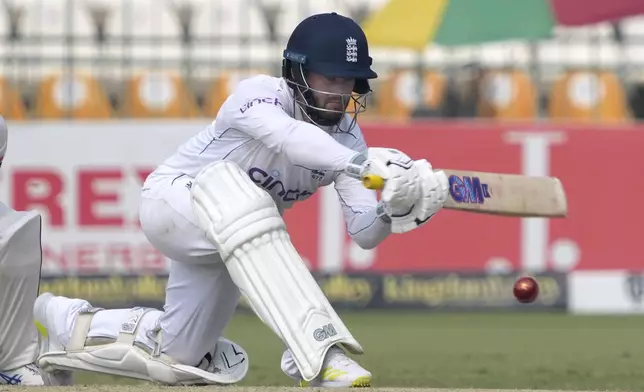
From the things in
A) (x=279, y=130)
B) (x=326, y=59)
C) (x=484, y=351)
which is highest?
(x=326, y=59)

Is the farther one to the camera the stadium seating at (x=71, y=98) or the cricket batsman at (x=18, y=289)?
the stadium seating at (x=71, y=98)

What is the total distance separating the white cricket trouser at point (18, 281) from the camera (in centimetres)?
457

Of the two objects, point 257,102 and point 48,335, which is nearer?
point 257,102

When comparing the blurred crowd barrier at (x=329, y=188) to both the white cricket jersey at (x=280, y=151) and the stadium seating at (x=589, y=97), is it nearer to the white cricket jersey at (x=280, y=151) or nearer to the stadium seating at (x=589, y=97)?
the stadium seating at (x=589, y=97)

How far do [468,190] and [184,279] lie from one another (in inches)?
42.1

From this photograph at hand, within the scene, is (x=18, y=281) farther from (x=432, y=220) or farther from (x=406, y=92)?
(x=406, y=92)

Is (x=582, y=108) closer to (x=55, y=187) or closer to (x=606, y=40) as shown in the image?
(x=606, y=40)

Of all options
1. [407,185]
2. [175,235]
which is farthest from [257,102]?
[407,185]

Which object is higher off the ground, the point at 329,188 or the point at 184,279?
the point at 184,279

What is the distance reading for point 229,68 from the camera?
35.0 ft

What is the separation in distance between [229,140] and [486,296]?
19.4 ft

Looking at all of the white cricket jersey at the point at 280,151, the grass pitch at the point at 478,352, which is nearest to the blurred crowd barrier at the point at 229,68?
the grass pitch at the point at 478,352

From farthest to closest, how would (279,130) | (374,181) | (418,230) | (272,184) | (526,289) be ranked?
(418,230)
(526,289)
(272,184)
(279,130)
(374,181)

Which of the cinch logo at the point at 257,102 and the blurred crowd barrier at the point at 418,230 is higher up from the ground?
the cinch logo at the point at 257,102
